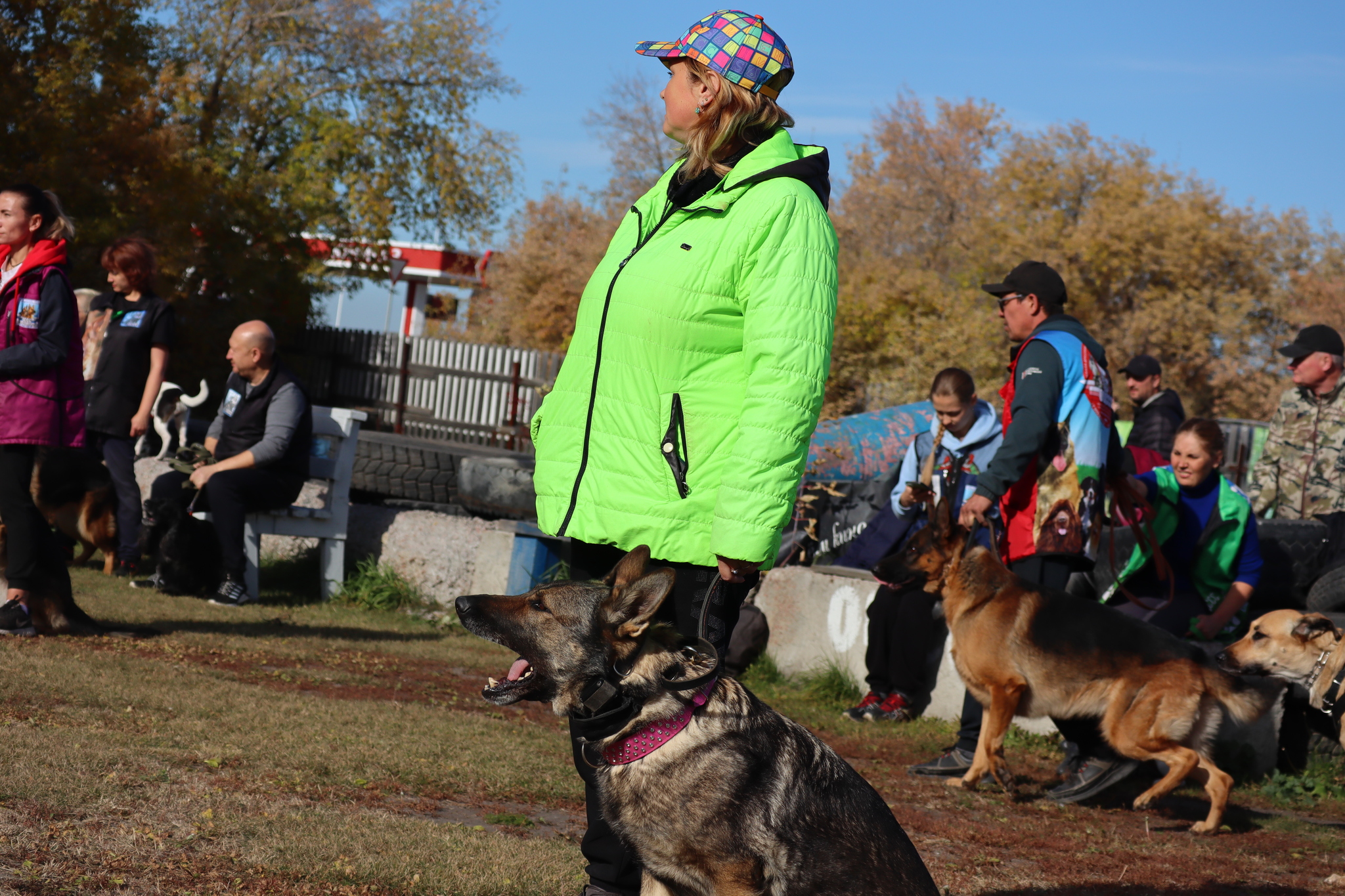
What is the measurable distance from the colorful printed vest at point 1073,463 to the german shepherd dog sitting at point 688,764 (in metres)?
2.56

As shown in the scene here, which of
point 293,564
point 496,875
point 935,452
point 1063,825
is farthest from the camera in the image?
point 293,564

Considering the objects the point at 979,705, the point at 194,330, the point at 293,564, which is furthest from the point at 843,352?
the point at 979,705

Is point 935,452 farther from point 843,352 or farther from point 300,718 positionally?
point 843,352

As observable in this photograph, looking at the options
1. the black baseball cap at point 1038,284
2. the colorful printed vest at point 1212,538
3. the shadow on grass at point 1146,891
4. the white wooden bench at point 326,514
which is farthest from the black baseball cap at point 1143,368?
the white wooden bench at point 326,514

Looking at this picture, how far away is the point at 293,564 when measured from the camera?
9453 millimetres

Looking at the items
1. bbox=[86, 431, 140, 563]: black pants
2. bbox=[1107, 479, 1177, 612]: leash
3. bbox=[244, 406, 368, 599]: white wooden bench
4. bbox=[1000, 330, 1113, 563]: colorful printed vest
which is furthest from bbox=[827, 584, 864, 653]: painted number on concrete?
bbox=[86, 431, 140, 563]: black pants

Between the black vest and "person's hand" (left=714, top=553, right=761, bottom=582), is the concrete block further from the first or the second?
"person's hand" (left=714, top=553, right=761, bottom=582)

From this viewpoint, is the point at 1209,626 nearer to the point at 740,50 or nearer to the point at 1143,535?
the point at 1143,535

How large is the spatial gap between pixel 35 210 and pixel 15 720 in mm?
2669

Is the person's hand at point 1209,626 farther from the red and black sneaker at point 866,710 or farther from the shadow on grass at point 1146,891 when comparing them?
the shadow on grass at point 1146,891

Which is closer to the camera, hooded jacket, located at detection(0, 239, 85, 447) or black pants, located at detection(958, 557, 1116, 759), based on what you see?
black pants, located at detection(958, 557, 1116, 759)

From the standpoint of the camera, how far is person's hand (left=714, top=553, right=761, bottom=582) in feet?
9.24

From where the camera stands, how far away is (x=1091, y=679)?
543 cm

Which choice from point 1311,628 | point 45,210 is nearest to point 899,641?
point 1311,628
